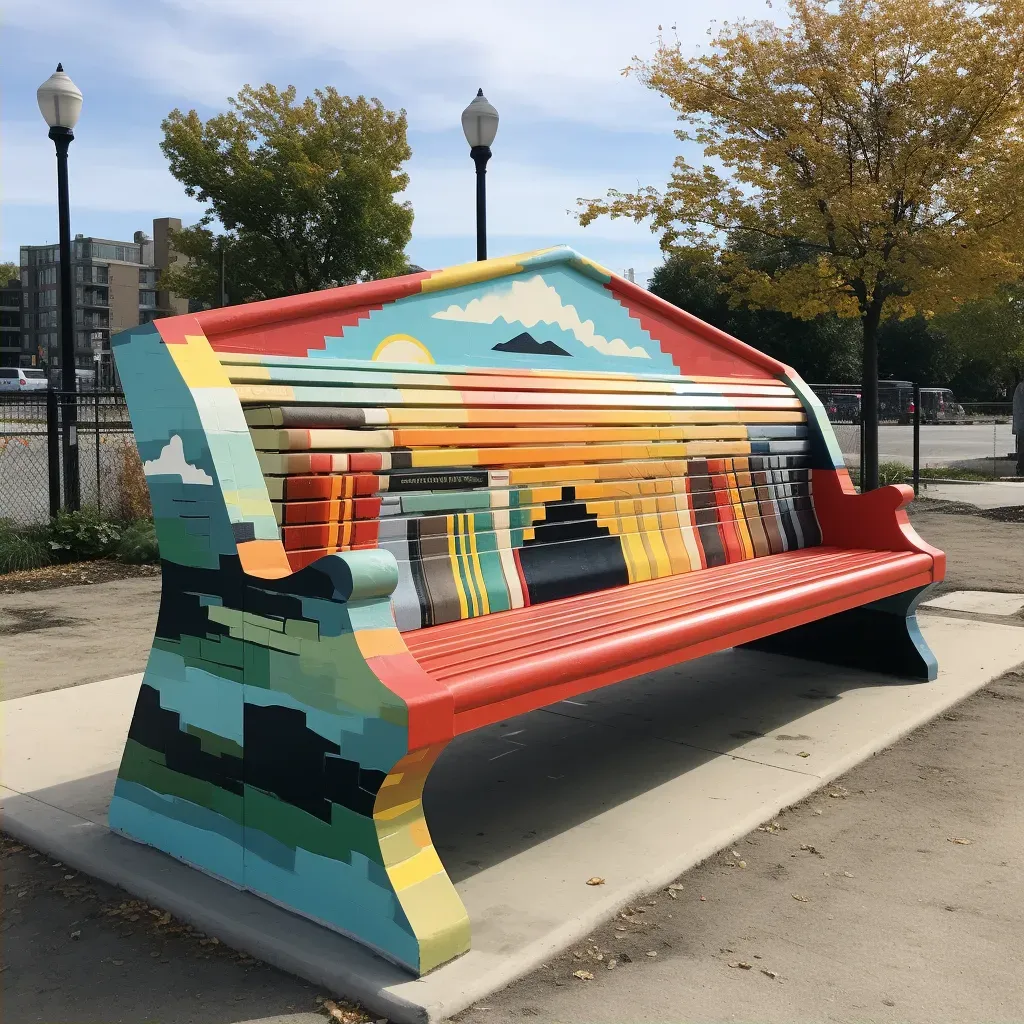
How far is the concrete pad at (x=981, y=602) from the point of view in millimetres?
7199

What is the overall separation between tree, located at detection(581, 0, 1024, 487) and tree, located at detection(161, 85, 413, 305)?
1715cm

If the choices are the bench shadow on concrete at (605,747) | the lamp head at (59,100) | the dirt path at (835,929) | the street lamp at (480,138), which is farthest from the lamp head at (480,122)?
the dirt path at (835,929)

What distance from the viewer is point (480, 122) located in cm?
944

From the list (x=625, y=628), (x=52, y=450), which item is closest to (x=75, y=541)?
(x=52, y=450)

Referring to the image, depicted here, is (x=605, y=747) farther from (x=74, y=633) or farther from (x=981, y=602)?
(x=981, y=602)

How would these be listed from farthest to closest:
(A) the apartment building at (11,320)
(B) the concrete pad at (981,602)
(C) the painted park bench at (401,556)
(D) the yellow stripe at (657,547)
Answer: (A) the apartment building at (11,320) < (B) the concrete pad at (981,602) < (D) the yellow stripe at (657,547) < (C) the painted park bench at (401,556)

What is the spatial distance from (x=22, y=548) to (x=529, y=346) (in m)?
6.23

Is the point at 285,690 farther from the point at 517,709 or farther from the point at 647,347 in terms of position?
the point at 647,347

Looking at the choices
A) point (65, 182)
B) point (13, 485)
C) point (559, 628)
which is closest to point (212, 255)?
point (13, 485)

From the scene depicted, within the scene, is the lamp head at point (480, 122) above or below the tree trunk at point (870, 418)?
above

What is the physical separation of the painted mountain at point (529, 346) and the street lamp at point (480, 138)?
5.07 metres

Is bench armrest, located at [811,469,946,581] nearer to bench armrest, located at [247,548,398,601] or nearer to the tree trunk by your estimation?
bench armrest, located at [247,548,398,601]

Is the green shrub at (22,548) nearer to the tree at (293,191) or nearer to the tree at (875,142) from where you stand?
the tree at (875,142)

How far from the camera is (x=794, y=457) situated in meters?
5.80
